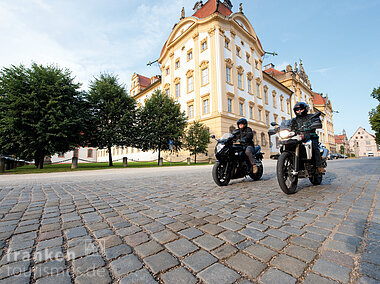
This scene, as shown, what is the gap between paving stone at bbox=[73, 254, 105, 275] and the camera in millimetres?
1182

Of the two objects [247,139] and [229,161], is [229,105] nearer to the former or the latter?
[247,139]

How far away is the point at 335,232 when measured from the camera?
1726 millimetres

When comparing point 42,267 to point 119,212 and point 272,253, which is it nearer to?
point 119,212

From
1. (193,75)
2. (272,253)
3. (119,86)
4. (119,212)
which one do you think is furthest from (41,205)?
(193,75)

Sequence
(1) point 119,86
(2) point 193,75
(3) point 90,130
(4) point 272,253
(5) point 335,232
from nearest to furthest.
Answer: (4) point 272,253 → (5) point 335,232 → (3) point 90,130 → (1) point 119,86 → (2) point 193,75

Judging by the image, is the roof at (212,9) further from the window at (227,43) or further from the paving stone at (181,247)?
the paving stone at (181,247)

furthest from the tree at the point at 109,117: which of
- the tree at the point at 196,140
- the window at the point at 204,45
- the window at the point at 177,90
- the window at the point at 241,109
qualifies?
the window at the point at 241,109

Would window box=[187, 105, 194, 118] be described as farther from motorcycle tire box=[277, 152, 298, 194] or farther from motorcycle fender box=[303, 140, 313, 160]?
→ motorcycle tire box=[277, 152, 298, 194]

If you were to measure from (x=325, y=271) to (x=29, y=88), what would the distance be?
17379 mm

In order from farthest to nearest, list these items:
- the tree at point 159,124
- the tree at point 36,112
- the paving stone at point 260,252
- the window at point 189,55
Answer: the window at point 189,55 → the tree at point 159,124 → the tree at point 36,112 → the paving stone at point 260,252

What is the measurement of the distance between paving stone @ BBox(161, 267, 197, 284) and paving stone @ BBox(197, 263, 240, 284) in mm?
61

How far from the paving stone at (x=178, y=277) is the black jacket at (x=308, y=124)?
352 centimetres

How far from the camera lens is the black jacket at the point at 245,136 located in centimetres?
461

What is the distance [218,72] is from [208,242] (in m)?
21.7
